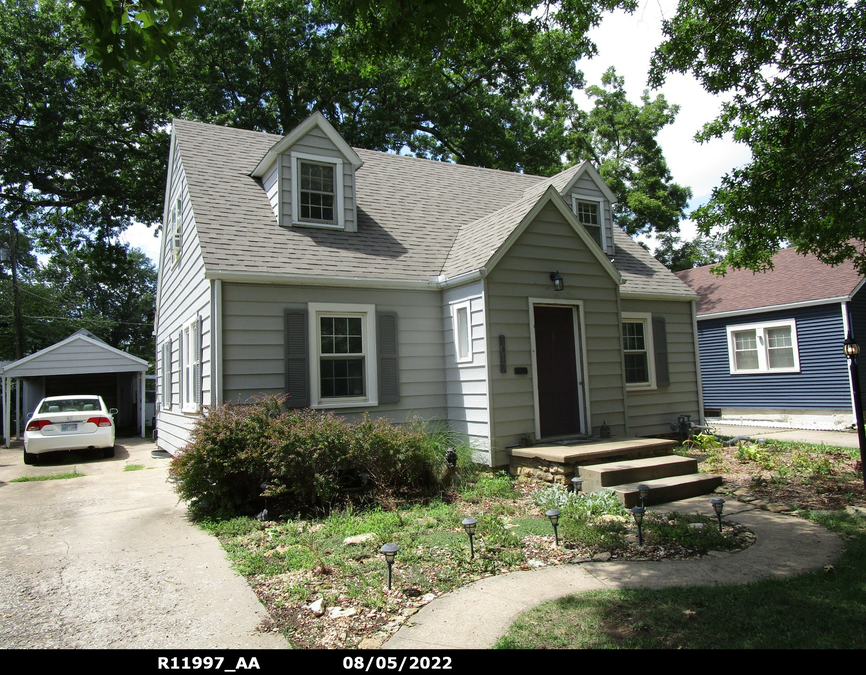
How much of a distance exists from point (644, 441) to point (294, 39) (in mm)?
21639

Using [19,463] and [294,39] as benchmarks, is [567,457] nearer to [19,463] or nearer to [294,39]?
[19,463]

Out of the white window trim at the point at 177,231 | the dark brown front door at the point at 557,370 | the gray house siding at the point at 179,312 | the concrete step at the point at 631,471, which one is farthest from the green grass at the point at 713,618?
the white window trim at the point at 177,231

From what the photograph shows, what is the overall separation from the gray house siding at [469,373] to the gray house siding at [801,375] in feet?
38.2

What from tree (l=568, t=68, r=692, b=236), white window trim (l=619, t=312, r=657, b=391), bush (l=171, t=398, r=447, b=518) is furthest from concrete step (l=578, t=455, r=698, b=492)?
tree (l=568, t=68, r=692, b=236)

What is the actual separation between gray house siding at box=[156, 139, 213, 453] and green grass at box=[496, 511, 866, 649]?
230 inches

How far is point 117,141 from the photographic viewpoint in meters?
21.2

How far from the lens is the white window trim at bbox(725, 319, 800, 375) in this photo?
53.1ft

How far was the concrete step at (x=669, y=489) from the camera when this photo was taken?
695cm

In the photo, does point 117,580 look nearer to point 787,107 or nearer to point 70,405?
point 787,107

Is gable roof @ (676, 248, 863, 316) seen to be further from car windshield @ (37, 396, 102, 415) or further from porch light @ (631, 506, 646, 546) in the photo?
car windshield @ (37, 396, 102, 415)

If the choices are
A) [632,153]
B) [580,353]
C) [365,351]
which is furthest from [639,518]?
[632,153]

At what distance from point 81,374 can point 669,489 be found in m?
19.6

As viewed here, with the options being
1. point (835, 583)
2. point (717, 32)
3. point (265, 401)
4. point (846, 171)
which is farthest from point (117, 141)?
point (835, 583)

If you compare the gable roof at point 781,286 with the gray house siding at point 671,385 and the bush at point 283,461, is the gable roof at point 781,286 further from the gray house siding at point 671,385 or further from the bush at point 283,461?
the bush at point 283,461
